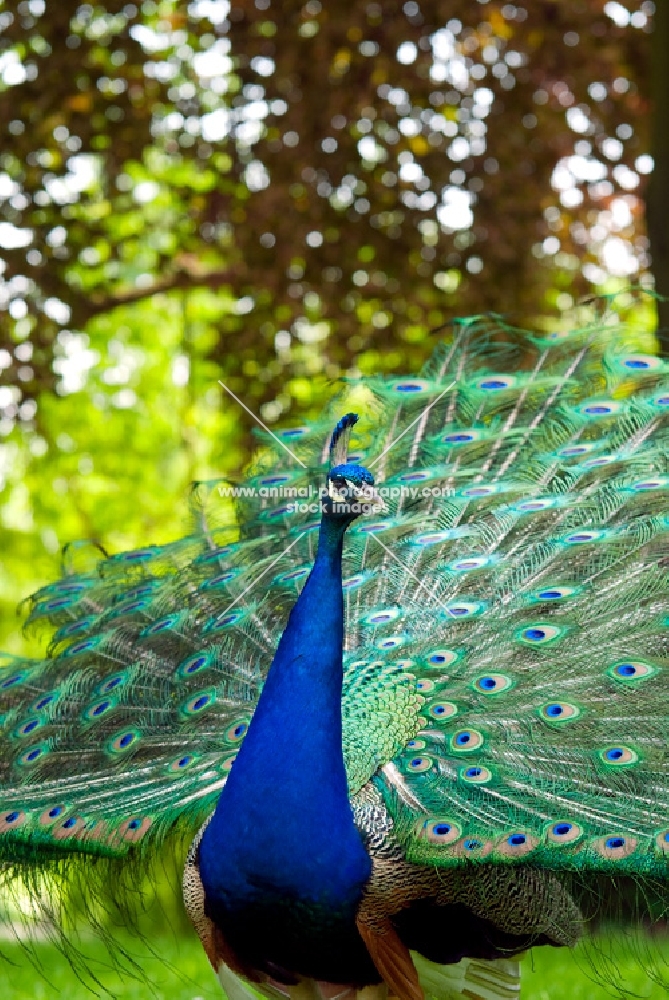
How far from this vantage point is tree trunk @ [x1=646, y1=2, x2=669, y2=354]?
18.3 ft

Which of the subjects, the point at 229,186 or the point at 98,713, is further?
the point at 229,186

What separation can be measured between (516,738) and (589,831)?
28 cm

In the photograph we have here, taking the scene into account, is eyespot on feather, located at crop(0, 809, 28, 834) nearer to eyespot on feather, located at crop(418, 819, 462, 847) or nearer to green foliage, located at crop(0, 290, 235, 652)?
eyespot on feather, located at crop(418, 819, 462, 847)

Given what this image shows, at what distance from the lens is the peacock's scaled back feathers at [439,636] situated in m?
2.93

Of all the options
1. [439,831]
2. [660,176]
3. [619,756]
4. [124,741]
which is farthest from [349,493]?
[660,176]

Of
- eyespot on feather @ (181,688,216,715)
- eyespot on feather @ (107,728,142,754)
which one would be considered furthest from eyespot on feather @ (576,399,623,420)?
eyespot on feather @ (107,728,142,754)

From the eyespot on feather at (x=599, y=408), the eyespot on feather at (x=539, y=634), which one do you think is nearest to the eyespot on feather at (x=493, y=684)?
the eyespot on feather at (x=539, y=634)

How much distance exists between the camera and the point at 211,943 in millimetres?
3121

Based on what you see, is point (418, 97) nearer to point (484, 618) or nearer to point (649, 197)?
point (649, 197)

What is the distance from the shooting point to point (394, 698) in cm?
316

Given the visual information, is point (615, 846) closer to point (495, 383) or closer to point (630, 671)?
point (630, 671)

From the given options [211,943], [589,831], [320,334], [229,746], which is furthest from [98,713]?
[320,334]

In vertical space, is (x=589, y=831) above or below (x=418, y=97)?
below

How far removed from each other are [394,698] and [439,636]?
0.24 m
